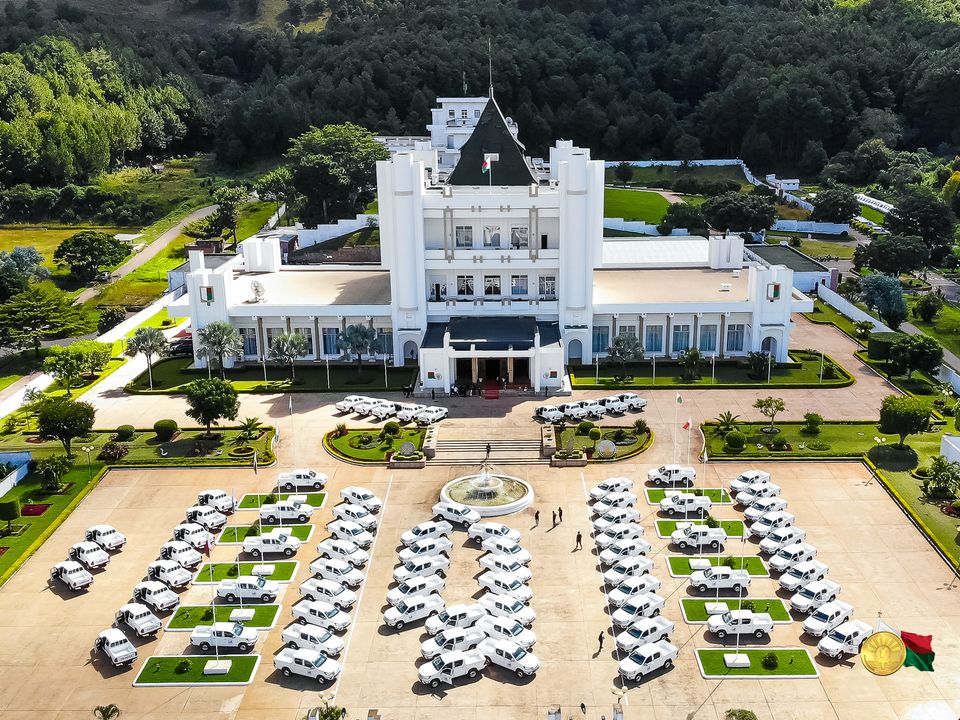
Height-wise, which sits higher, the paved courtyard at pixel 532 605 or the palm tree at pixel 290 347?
the palm tree at pixel 290 347

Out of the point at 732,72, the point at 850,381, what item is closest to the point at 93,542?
the point at 850,381

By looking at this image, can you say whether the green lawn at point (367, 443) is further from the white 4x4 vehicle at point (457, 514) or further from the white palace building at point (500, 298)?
the white palace building at point (500, 298)

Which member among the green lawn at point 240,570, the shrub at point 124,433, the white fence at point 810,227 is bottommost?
the green lawn at point 240,570

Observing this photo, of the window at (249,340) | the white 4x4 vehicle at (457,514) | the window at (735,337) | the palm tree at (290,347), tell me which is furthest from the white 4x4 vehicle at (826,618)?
the window at (249,340)

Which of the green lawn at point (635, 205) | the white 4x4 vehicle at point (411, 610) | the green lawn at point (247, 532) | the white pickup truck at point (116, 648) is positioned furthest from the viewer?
the green lawn at point (635, 205)

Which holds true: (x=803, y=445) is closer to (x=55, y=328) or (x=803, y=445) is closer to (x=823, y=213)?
(x=55, y=328)

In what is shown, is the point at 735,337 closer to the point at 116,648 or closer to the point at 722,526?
the point at 722,526
